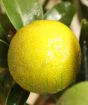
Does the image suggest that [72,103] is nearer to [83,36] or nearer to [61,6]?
[83,36]

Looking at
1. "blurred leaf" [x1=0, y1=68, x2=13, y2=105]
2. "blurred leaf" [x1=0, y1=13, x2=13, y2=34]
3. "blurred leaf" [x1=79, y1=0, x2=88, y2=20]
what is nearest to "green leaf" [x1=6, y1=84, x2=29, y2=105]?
"blurred leaf" [x1=0, y1=68, x2=13, y2=105]

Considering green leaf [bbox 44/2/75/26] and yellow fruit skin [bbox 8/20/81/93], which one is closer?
yellow fruit skin [bbox 8/20/81/93]

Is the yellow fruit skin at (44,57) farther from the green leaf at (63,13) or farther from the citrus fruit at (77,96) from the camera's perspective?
the green leaf at (63,13)

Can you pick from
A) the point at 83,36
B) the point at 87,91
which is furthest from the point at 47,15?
the point at 87,91

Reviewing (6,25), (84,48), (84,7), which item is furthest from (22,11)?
(84,7)

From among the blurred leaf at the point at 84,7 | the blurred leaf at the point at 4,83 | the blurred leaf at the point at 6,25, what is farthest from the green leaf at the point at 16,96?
the blurred leaf at the point at 84,7

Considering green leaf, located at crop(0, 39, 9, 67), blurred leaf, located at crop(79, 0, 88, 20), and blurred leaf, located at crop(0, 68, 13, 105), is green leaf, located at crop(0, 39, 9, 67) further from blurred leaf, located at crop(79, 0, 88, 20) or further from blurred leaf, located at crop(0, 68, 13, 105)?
blurred leaf, located at crop(79, 0, 88, 20)

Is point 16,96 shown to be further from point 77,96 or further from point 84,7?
point 84,7
